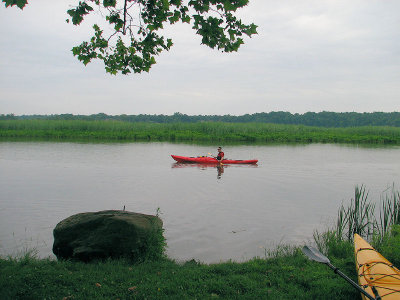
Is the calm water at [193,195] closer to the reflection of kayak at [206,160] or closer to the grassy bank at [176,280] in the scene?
the reflection of kayak at [206,160]

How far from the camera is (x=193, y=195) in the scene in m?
11.3

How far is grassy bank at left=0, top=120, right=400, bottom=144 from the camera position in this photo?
35.4 m

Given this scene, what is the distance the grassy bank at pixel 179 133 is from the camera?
116 ft

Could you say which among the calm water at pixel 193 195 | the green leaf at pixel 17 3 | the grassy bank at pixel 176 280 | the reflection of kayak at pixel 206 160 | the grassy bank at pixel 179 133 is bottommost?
the calm water at pixel 193 195

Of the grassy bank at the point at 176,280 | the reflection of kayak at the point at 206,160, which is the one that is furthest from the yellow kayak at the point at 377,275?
the reflection of kayak at the point at 206,160

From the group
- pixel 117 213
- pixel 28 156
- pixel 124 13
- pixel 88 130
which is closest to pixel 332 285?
pixel 117 213

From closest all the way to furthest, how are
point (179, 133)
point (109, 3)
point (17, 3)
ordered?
point (17, 3) < point (109, 3) < point (179, 133)

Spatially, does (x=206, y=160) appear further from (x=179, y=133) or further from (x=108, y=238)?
(x=179, y=133)

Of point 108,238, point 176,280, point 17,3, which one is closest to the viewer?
point 17,3

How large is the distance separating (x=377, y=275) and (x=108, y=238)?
3.63 m

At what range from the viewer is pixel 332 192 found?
12.3m

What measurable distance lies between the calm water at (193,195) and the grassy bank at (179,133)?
14958 millimetres

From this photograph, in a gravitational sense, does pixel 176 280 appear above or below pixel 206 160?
below

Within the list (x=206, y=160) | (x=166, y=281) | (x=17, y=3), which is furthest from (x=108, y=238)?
(x=206, y=160)
